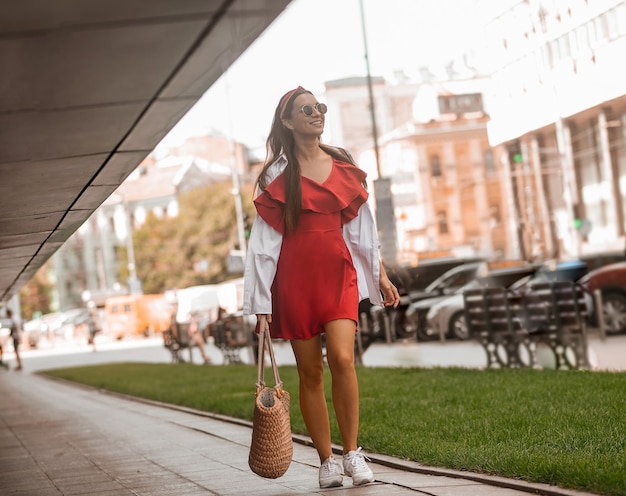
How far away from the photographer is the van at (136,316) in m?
75.9

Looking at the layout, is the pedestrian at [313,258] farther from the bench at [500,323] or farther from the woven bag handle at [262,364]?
the bench at [500,323]

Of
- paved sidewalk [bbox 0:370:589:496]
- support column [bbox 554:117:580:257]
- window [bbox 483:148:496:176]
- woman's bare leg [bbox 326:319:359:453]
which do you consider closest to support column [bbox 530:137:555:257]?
support column [bbox 554:117:580:257]

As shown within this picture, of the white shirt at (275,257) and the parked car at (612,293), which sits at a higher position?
the white shirt at (275,257)

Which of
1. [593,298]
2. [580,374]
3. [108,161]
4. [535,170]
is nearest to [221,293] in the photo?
[535,170]

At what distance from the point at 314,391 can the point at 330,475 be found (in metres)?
0.47

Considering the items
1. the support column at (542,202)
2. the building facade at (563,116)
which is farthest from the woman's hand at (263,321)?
the support column at (542,202)

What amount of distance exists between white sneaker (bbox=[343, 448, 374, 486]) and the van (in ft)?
228

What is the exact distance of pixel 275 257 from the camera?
6254 millimetres

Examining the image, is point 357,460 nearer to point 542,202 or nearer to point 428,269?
point 428,269

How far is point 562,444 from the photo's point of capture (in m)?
6.80

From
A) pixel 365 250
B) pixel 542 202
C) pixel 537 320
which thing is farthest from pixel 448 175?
pixel 365 250

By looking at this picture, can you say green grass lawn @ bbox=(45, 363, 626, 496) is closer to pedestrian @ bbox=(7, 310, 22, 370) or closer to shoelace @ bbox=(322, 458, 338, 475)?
shoelace @ bbox=(322, 458, 338, 475)

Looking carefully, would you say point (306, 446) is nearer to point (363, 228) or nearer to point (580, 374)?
point (363, 228)

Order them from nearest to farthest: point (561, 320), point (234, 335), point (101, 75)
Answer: point (101, 75) < point (561, 320) < point (234, 335)
